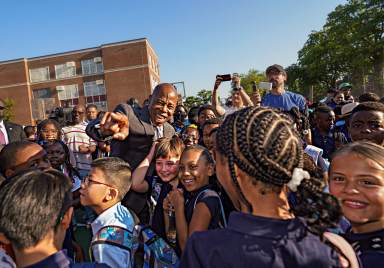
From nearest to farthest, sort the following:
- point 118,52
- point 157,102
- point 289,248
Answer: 1. point 289,248
2. point 157,102
3. point 118,52

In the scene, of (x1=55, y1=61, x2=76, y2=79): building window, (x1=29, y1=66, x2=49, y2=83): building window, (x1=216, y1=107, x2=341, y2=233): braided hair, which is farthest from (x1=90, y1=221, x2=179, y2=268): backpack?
(x1=29, y1=66, x2=49, y2=83): building window

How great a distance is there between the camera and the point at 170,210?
2570mm

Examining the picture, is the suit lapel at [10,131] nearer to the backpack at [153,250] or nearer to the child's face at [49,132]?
the child's face at [49,132]

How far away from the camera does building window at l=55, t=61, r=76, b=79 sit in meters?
39.3

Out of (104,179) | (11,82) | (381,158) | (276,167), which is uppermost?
(11,82)

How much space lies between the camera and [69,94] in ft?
129

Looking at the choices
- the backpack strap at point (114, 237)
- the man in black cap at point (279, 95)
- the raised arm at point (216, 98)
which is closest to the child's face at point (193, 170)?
the backpack strap at point (114, 237)

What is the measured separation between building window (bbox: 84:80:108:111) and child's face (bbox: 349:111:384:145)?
3763cm

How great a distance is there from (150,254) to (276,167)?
155 cm

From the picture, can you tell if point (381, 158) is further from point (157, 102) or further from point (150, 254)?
point (157, 102)

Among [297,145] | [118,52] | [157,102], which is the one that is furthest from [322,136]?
[118,52]

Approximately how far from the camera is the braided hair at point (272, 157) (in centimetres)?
108

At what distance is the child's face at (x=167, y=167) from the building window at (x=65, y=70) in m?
39.6

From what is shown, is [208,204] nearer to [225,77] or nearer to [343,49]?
[225,77]
